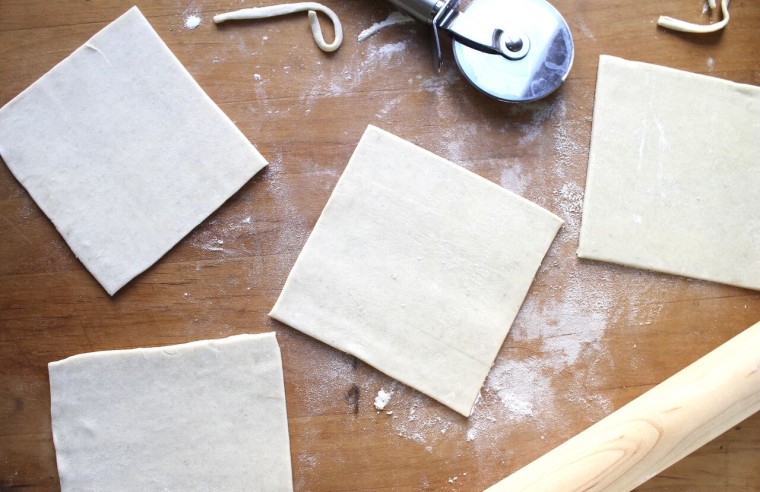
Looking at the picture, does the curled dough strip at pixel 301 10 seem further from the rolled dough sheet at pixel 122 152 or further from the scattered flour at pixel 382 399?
the scattered flour at pixel 382 399

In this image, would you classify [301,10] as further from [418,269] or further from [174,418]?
[174,418]

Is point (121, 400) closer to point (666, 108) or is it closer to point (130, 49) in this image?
point (130, 49)

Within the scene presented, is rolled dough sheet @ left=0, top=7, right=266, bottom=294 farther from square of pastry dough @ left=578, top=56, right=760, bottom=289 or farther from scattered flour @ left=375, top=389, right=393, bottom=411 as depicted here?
square of pastry dough @ left=578, top=56, right=760, bottom=289

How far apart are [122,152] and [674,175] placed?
121 centimetres

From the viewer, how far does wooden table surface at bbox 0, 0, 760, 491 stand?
1.28 m

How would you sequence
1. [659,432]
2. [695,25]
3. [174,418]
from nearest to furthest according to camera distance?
1. [659,432]
2. [174,418]
3. [695,25]

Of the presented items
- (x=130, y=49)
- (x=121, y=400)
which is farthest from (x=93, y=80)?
(x=121, y=400)

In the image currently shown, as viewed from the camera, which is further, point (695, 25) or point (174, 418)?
point (695, 25)

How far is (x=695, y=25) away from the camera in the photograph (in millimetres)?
1365

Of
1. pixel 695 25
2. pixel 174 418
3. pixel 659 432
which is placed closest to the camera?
pixel 659 432

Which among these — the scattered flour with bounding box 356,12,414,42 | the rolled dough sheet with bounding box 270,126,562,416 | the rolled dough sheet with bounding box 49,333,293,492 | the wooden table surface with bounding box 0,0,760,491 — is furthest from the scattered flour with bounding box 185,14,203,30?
the rolled dough sheet with bounding box 49,333,293,492

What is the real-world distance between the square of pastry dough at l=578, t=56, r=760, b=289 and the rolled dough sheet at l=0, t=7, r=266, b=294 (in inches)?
30.3

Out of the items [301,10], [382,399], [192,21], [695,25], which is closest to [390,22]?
[301,10]

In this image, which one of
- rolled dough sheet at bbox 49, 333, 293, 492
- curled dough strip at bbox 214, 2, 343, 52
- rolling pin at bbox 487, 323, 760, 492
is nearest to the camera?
rolling pin at bbox 487, 323, 760, 492
